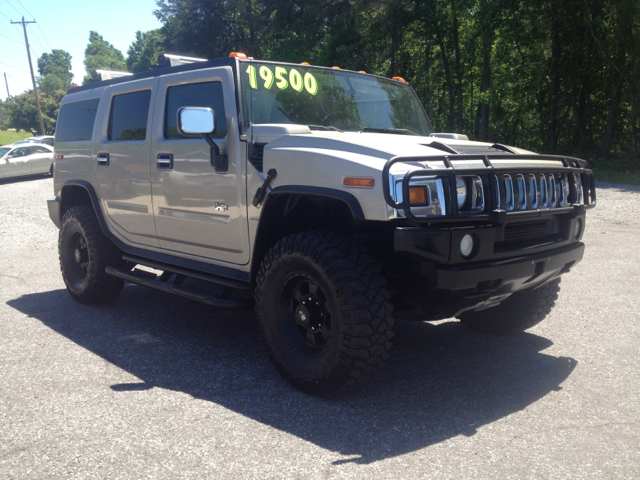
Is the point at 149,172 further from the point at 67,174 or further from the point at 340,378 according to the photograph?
the point at 340,378

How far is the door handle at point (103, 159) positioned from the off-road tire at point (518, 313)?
341cm

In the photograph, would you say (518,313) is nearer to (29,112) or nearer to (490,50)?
(490,50)

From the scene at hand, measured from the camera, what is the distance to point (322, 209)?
12.5 ft

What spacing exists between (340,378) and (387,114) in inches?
92.5

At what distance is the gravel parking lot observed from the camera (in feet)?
9.07

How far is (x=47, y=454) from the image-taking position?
113 inches

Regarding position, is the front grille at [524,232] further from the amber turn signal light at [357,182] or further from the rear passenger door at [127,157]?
the rear passenger door at [127,157]

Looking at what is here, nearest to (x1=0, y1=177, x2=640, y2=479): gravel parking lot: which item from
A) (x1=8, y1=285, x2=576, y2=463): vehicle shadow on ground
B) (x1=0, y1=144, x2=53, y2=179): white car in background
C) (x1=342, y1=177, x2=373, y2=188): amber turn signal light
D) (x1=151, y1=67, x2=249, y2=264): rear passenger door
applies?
(x1=8, y1=285, x2=576, y2=463): vehicle shadow on ground

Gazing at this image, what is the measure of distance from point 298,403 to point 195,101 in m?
2.38

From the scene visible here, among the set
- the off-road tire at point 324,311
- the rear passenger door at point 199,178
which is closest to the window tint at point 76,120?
the rear passenger door at point 199,178

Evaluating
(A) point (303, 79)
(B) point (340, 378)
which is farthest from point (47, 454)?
(A) point (303, 79)

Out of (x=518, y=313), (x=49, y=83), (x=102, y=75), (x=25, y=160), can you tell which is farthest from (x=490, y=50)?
(x=49, y=83)

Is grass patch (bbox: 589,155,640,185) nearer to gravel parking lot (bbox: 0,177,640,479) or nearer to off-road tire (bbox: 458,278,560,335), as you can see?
gravel parking lot (bbox: 0,177,640,479)

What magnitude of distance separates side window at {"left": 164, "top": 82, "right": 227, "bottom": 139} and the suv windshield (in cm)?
24
